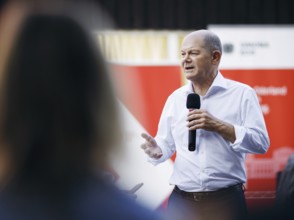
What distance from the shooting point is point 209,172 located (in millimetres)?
2826

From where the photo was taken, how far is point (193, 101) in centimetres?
270

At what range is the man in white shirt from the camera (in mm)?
2771

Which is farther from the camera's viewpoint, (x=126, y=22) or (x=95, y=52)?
(x=126, y=22)

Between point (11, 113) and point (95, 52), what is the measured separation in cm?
16

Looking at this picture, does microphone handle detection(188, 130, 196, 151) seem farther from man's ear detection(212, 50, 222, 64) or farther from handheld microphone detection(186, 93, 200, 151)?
man's ear detection(212, 50, 222, 64)

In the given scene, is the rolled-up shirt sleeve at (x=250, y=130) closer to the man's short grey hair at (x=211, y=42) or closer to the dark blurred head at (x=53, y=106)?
the man's short grey hair at (x=211, y=42)

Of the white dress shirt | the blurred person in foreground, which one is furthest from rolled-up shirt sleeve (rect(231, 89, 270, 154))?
the blurred person in foreground

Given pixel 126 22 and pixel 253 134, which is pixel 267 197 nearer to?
pixel 126 22

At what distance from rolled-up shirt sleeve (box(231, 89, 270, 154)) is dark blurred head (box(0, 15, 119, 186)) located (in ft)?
5.74

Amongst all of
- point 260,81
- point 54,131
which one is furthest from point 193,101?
point 260,81

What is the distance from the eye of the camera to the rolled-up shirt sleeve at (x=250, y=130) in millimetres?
2633

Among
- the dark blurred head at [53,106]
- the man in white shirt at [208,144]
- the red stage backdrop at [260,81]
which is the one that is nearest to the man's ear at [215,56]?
the man in white shirt at [208,144]

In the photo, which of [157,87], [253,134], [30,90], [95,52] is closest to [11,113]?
[30,90]

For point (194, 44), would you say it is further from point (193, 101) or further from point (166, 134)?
point (166, 134)
